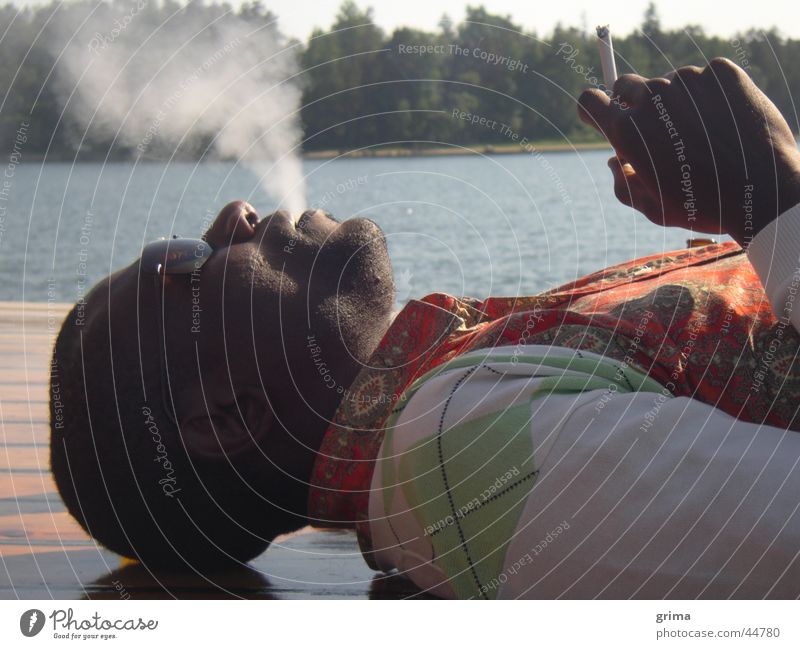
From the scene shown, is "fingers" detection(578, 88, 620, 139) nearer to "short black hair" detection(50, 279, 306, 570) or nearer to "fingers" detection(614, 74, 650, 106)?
"fingers" detection(614, 74, 650, 106)

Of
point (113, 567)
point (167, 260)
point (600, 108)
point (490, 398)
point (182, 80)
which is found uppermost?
point (182, 80)

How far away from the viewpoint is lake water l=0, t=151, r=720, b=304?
143 inches

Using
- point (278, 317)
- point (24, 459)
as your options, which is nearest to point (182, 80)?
point (24, 459)

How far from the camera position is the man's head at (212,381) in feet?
4.16

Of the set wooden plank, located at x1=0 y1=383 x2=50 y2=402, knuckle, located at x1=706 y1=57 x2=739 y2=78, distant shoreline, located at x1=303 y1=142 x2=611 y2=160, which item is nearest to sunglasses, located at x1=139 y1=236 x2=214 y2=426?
distant shoreline, located at x1=303 y1=142 x2=611 y2=160

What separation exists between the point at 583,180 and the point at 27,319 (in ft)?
25.9

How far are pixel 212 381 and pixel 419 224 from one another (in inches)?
225

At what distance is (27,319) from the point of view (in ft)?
9.98

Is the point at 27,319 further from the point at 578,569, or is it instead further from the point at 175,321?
the point at 578,569

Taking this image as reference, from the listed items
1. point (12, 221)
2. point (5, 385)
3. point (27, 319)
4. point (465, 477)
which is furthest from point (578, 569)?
point (12, 221)

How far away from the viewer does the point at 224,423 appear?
128 cm

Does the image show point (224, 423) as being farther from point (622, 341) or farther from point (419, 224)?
point (419, 224)

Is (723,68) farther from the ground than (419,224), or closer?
farther from the ground

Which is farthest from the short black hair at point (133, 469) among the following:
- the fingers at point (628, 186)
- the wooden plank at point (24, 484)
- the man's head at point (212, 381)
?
the fingers at point (628, 186)
